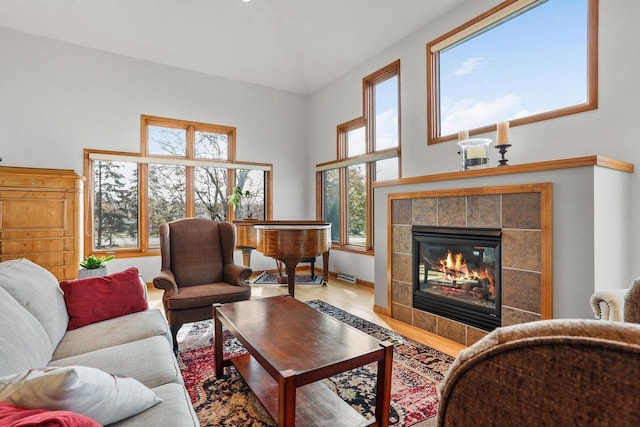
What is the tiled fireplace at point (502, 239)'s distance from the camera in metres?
2.33

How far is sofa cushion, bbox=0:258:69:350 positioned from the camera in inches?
63.7

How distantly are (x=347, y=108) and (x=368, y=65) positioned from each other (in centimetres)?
74

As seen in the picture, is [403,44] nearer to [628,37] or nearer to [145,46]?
[628,37]

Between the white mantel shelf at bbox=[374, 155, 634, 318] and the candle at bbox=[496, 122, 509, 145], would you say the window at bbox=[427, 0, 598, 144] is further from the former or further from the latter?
the white mantel shelf at bbox=[374, 155, 634, 318]

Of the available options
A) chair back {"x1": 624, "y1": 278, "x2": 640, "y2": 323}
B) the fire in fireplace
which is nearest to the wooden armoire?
the fire in fireplace

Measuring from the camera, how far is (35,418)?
73cm

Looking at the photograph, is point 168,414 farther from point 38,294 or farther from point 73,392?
point 38,294

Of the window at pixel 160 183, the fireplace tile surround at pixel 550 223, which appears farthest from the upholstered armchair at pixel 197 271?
the window at pixel 160 183

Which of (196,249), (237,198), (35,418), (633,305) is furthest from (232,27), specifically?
(633,305)

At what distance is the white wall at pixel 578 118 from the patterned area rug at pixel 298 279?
1776 millimetres

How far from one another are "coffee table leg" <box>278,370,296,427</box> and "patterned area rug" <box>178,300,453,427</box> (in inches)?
19.6

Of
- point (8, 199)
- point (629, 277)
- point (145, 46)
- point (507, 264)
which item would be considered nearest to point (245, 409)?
point (507, 264)

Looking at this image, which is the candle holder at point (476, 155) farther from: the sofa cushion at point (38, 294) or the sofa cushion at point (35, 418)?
the sofa cushion at point (38, 294)

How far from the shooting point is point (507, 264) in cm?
253
